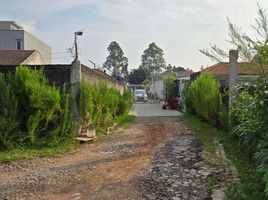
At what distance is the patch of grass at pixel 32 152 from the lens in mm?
7887

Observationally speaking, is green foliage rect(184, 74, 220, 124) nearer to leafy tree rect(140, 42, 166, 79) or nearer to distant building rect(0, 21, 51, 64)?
distant building rect(0, 21, 51, 64)

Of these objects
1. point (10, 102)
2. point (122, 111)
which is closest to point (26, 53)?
point (122, 111)

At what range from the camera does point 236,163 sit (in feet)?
23.5

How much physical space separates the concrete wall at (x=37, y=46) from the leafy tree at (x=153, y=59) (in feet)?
127

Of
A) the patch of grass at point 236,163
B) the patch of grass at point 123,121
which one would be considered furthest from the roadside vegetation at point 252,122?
the patch of grass at point 123,121

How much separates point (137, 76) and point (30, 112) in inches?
2618

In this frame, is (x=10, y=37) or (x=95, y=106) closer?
(x=95, y=106)

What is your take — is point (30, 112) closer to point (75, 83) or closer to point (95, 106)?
point (75, 83)

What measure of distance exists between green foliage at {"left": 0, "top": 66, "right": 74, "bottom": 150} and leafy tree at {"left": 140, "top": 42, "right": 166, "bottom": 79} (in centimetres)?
7373

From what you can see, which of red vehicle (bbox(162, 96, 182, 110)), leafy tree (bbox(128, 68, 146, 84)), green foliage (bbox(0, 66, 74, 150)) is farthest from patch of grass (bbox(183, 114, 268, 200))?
leafy tree (bbox(128, 68, 146, 84))

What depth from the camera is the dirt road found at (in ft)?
17.9

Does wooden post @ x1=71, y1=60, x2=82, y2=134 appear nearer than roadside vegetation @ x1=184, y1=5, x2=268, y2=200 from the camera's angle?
No

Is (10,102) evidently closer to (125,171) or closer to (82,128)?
(82,128)

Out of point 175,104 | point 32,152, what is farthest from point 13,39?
point 32,152
